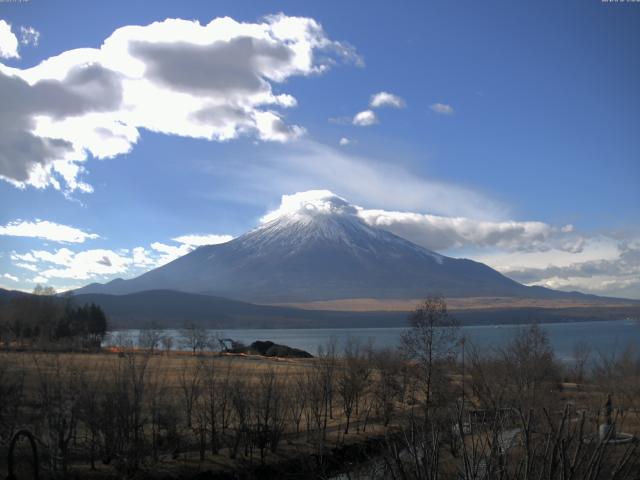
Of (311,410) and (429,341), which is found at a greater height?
(429,341)

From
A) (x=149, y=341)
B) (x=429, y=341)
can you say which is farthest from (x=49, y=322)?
(x=429, y=341)

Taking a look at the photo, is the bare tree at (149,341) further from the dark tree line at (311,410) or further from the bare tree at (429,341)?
the dark tree line at (311,410)

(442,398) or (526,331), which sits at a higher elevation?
(526,331)

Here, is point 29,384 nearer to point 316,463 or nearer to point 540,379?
point 316,463

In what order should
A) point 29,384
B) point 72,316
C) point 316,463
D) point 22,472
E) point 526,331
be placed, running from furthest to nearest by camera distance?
point 72,316
point 526,331
point 29,384
point 316,463
point 22,472

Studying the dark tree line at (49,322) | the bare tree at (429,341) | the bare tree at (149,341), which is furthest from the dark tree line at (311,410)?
the dark tree line at (49,322)

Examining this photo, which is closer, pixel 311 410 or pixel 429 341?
pixel 311 410

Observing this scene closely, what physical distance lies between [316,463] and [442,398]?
14.3 metres

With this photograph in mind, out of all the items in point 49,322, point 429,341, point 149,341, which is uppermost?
point 429,341

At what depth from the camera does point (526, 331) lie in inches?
1876

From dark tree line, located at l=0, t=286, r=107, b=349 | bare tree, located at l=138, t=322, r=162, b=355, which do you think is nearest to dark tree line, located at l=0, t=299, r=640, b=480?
bare tree, located at l=138, t=322, r=162, b=355

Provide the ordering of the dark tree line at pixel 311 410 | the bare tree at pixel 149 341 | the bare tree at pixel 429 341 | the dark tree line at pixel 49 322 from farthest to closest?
the dark tree line at pixel 49 322 → the bare tree at pixel 149 341 → the bare tree at pixel 429 341 → the dark tree line at pixel 311 410

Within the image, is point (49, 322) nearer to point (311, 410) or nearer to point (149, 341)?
point (149, 341)

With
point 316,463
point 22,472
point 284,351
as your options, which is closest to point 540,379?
point 316,463
